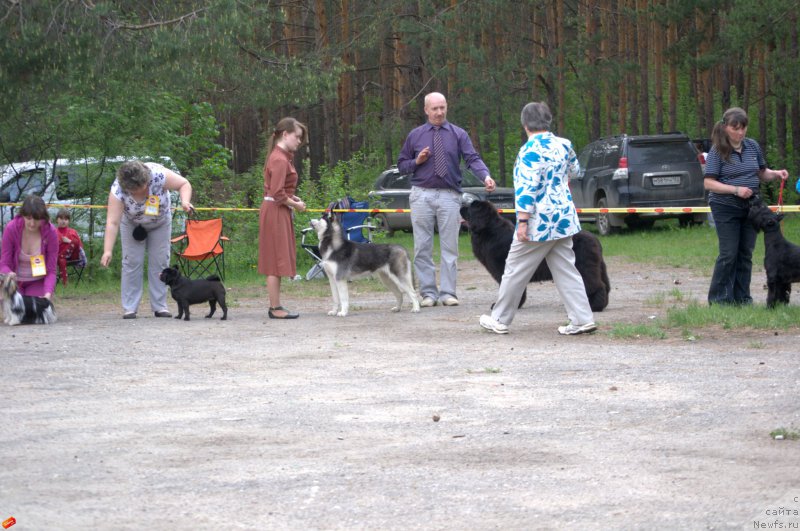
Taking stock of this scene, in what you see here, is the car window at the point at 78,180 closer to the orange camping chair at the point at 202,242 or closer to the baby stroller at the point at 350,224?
the orange camping chair at the point at 202,242

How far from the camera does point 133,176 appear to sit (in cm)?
1131

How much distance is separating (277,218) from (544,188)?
129 inches

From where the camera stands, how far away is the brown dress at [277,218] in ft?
37.1

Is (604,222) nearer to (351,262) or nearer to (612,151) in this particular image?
(612,151)

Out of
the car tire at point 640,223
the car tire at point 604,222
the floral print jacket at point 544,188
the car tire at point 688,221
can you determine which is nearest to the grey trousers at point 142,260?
the floral print jacket at point 544,188

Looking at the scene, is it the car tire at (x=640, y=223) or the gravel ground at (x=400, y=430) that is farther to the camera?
the car tire at (x=640, y=223)

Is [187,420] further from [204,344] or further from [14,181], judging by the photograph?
[14,181]

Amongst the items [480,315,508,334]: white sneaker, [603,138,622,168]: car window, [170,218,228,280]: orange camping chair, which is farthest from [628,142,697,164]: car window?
[480,315,508,334]: white sneaker

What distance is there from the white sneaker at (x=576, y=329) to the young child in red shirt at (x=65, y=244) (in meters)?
8.60

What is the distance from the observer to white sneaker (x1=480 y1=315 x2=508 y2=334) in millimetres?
9594

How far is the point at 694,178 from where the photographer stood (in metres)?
23.2

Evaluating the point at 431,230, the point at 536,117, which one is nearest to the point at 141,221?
the point at 431,230

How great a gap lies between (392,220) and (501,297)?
1670 centimetres

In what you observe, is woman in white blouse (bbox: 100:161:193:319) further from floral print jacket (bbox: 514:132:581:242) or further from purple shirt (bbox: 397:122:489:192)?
floral print jacket (bbox: 514:132:581:242)
